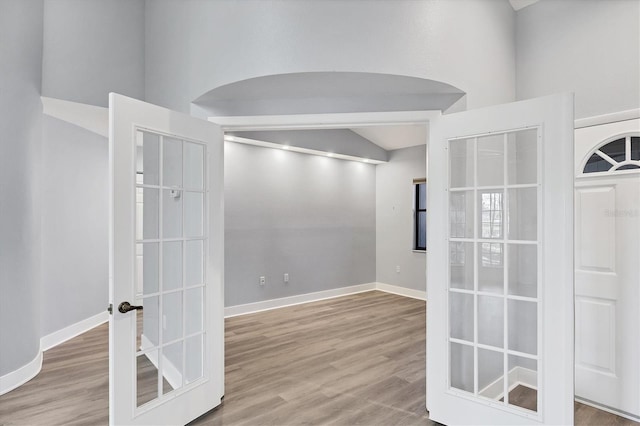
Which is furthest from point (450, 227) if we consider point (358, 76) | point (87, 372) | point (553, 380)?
point (87, 372)

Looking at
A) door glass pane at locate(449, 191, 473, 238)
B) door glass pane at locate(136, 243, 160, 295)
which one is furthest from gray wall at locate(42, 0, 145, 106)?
door glass pane at locate(449, 191, 473, 238)

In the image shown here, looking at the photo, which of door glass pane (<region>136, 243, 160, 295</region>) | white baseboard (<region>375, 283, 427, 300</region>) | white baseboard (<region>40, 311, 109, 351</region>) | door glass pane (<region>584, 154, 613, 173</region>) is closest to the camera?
door glass pane (<region>136, 243, 160, 295</region>)

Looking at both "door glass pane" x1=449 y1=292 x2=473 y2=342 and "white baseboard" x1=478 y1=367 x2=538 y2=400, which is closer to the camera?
"white baseboard" x1=478 y1=367 x2=538 y2=400

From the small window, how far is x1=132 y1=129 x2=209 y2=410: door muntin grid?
15.2ft

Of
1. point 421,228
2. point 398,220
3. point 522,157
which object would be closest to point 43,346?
point 522,157

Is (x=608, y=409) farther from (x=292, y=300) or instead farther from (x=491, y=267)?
(x=292, y=300)

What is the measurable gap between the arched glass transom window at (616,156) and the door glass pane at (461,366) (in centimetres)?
169

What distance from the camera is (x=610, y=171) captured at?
2605mm

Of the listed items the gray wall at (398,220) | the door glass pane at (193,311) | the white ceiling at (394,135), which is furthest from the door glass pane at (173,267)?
the gray wall at (398,220)

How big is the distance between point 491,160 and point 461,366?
1.37 metres

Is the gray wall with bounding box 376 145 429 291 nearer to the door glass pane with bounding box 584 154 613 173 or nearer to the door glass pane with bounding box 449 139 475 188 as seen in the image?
the door glass pane with bounding box 584 154 613 173

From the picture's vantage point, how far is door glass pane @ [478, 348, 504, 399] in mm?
2209

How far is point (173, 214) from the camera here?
2467 millimetres

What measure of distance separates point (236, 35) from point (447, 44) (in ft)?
4.74
